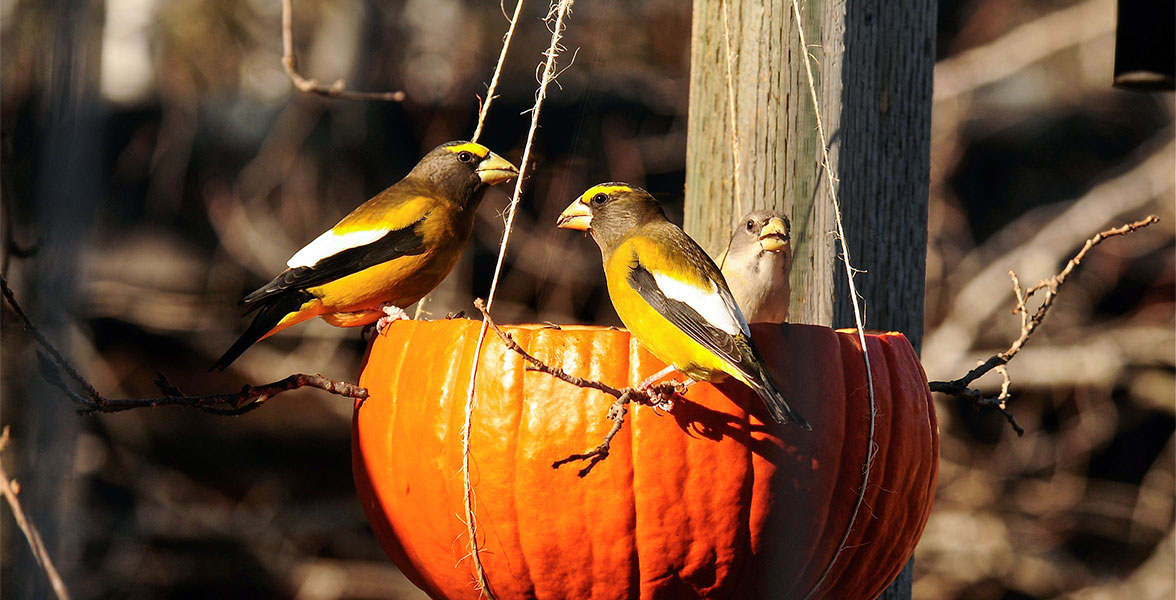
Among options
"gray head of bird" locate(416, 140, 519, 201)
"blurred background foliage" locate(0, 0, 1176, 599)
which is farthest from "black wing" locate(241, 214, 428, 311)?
"blurred background foliage" locate(0, 0, 1176, 599)

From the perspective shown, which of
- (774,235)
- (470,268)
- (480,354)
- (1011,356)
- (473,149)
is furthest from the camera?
(470,268)

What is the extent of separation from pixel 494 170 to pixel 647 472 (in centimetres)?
116

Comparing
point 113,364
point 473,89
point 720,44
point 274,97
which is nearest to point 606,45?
point 473,89

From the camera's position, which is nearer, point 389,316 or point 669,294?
point 669,294

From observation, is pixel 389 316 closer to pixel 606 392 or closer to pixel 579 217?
pixel 579 217

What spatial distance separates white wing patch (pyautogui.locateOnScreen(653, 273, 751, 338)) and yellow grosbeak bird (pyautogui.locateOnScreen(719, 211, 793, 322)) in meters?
0.34

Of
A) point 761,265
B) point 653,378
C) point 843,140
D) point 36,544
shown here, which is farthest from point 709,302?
point 36,544

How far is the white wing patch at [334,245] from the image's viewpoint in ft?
7.94

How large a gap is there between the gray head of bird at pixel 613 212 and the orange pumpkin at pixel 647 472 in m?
0.47

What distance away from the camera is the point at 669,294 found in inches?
72.2

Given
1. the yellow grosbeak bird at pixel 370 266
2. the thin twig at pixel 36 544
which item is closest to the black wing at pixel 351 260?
the yellow grosbeak bird at pixel 370 266


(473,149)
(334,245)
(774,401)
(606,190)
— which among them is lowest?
(774,401)

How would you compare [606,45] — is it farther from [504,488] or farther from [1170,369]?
[504,488]

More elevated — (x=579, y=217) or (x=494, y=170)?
(x=494, y=170)
